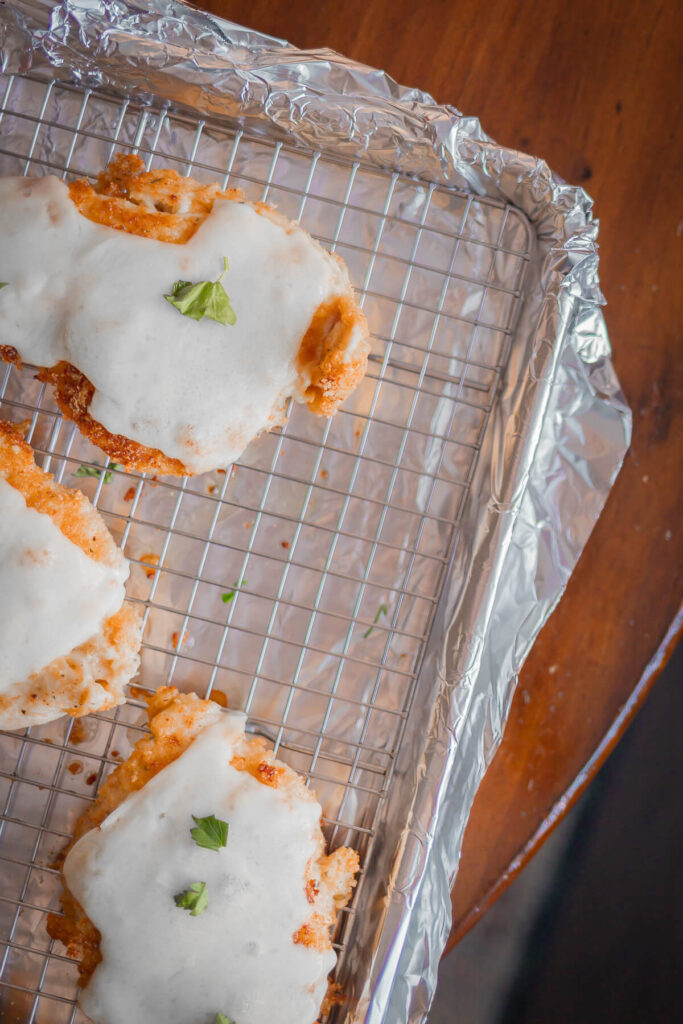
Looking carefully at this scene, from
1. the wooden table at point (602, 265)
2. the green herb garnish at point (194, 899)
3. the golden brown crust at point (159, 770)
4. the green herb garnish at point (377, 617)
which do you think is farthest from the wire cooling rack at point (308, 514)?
the green herb garnish at point (194, 899)

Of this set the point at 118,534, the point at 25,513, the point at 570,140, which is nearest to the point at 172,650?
the point at 118,534

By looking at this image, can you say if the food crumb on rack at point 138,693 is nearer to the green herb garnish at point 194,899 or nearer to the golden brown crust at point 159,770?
the golden brown crust at point 159,770

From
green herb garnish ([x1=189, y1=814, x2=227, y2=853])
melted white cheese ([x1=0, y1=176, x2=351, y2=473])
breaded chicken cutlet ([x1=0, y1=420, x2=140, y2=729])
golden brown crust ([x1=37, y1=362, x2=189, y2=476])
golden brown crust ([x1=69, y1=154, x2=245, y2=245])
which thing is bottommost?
green herb garnish ([x1=189, y1=814, x2=227, y2=853])

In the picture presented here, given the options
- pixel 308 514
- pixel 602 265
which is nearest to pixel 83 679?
pixel 308 514

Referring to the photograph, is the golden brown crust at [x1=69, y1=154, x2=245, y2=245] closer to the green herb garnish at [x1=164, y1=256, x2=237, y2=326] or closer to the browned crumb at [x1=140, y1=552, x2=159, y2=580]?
the green herb garnish at [x1=164, y1=256, x2=237, y2=326]

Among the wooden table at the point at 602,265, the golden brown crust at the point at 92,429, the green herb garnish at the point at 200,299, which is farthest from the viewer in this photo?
the wooden table at the point at 602,265

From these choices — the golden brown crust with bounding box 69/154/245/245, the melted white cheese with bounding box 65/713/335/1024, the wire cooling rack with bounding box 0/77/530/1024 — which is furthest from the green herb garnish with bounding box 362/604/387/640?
the golden brown crust with bounding box 69/154/245/245
